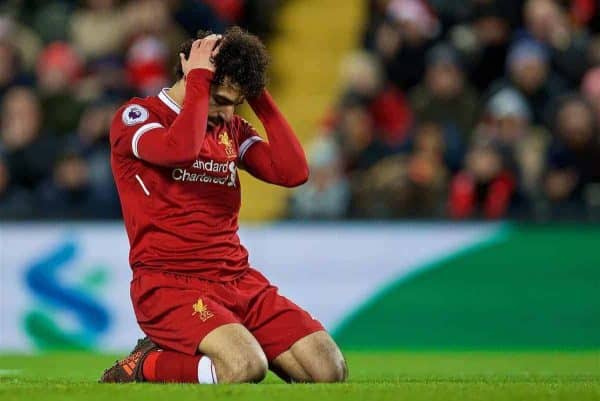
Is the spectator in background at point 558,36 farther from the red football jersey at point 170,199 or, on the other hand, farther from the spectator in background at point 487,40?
the red football jersey at point 170,199

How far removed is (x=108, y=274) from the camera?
1224cm

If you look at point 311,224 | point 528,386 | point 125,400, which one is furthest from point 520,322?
point 125,400

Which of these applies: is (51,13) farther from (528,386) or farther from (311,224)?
(528,386)

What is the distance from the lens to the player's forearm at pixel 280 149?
7.86 meters

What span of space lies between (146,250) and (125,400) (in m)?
1.24

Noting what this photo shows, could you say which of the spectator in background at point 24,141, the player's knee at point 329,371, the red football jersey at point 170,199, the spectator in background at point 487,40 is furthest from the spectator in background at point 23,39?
the player's knee at point 329,371

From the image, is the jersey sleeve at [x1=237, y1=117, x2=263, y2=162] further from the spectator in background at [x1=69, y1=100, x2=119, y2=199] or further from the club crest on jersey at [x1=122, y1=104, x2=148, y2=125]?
the spectator in background at [x1=69, y1=100, x2=119, y2=199]

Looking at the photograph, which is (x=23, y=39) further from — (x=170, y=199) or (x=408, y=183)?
(x=170, y=199)

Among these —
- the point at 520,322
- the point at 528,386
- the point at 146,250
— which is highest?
the point at 146,250

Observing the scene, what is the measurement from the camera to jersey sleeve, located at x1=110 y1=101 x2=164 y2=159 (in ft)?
24.3

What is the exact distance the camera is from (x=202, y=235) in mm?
7602

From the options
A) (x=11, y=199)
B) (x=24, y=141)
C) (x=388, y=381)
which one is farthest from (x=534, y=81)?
(x=388, y=381)

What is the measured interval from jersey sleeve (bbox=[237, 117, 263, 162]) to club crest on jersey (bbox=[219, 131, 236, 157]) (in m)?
0.18

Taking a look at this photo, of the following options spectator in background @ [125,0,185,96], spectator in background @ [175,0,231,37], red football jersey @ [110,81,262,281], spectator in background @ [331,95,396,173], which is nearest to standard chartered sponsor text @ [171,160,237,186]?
red football jersey @ [110,81,262,281]
